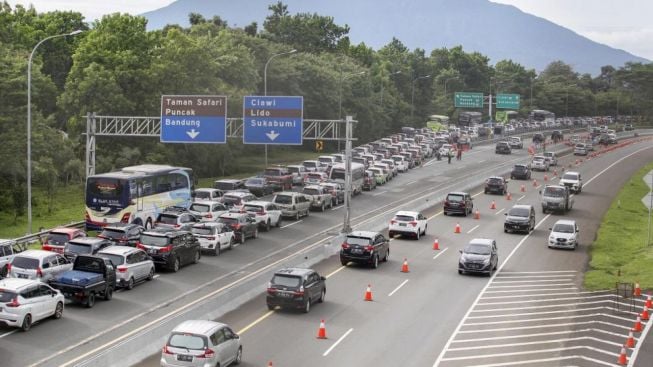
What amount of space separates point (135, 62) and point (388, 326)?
5262 centimetres

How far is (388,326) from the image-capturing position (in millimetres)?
30500

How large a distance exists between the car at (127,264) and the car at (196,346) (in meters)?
12.0

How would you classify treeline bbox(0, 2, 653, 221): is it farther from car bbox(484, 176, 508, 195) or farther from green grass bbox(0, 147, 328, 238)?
car bbox(484, 176, 508, 195)

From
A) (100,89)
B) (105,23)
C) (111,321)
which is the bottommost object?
(111,321)

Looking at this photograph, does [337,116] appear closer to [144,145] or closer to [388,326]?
[144,145]

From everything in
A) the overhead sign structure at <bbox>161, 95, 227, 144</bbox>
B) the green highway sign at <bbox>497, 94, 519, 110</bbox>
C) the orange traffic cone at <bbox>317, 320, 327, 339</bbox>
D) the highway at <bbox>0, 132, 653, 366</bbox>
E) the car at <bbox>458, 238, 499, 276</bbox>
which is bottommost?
the highway at <bbox>0, 132, 653, 366</bbox>

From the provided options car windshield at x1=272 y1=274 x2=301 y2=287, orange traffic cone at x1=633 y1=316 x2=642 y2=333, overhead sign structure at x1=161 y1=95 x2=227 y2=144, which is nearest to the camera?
orange traffic cone at x1=633 y1=316 x2=642 y2=333

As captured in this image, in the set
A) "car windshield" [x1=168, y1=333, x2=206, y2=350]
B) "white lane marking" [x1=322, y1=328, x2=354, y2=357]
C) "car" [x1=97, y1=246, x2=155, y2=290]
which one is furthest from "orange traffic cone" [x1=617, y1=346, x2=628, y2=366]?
"car" [x1=97, y1=246, x2=155, y2=290]

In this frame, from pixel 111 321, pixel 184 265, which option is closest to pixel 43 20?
pixel 184 265

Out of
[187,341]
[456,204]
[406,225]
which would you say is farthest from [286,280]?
[456,204]

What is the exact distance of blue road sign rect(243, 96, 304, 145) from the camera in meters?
56.6

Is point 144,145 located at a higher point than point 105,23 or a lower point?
lower

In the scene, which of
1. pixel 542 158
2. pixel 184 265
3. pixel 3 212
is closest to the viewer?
pixel 184 265

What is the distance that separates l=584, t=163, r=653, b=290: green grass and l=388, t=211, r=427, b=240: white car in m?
9.66
